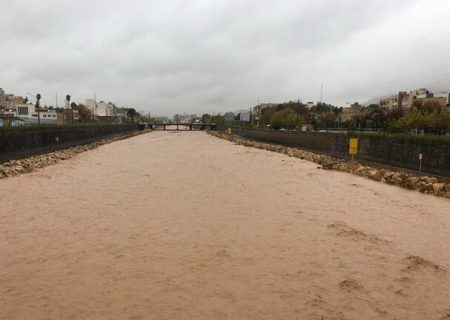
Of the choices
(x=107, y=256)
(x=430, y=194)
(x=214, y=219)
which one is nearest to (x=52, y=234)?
(x=107, y=256)

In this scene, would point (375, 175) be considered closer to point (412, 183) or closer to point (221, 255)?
point (412, 183)

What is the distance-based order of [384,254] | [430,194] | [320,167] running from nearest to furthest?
[384,254] < [430,194] < [320,167]

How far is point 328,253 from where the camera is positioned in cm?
1051

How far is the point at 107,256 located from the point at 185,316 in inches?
150

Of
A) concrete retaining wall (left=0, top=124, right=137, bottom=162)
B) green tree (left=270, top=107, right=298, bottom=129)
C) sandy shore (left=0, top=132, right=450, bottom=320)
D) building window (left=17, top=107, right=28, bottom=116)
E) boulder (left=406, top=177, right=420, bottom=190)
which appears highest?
building window (left=17, top=107, right=28, bottom=116)

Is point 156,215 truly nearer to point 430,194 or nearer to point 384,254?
point 384,254

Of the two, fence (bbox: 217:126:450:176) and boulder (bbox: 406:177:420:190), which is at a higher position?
fence (bbox: 217:126:450:176)

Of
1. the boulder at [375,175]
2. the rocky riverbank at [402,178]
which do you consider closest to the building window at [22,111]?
the rocky riverbank at [402,178]

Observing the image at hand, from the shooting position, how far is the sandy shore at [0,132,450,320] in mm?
7301

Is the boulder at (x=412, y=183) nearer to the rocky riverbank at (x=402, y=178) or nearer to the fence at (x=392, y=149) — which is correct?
the rocky riverbank at (x=402, y=178)

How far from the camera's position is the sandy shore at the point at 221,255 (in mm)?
7301

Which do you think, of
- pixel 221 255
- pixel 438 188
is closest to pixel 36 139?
pixel 221 255

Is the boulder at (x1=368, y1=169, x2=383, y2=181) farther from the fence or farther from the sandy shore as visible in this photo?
the sandy shore

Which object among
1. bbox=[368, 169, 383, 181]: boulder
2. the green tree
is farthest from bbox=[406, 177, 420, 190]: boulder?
the green tree
